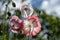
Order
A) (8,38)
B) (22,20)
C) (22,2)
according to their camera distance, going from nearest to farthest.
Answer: (8,38) → (22,20) → (22,2)

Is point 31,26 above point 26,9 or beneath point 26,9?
beneath

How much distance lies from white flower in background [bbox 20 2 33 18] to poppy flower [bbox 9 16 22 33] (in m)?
0.07

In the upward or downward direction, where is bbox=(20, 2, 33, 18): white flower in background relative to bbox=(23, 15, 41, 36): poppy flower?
upward

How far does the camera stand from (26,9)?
6.26 feet

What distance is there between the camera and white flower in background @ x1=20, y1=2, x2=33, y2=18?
186cm

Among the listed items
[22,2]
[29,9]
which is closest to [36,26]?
[29,9]

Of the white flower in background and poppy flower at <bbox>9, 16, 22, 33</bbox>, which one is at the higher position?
the white flower in background

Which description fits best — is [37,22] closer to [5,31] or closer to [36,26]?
[36,26]

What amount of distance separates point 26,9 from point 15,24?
0.50 ft

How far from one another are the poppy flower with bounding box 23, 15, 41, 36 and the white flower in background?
4 centimetres

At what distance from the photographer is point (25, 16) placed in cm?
187

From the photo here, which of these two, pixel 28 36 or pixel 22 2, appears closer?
pixel 28 36

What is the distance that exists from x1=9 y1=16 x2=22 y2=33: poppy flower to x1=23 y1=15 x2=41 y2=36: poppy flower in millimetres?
45

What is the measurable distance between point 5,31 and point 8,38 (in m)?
0.07
